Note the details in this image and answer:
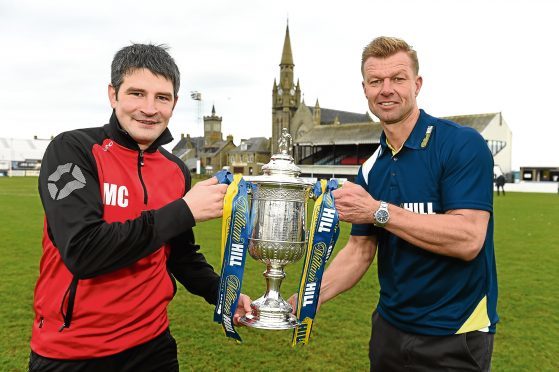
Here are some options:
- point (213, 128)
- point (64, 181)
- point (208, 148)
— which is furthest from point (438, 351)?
point (213, 128)

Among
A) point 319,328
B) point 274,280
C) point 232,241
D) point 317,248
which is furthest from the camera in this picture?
point 319,328

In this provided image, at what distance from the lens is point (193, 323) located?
5.53 m

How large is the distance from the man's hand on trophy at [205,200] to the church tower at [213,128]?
324ft

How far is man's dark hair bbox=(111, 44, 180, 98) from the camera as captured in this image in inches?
83.0

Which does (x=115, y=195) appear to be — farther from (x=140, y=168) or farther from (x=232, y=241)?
(x=232, y=241)

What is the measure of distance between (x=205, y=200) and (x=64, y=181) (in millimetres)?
593

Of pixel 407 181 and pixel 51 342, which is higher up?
pixel 407 181

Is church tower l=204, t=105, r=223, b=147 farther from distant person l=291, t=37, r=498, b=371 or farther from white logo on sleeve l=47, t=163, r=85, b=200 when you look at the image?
white logo on sleeve l=47, t=163, r=85, b=200

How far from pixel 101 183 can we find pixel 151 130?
1.12 ft

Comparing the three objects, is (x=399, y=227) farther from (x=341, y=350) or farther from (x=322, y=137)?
(x=322, y=137)

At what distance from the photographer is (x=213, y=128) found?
337ft

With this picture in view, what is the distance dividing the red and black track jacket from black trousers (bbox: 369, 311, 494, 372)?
127 centimetres

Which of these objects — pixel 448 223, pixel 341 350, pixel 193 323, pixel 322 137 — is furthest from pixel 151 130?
pixel 322 137

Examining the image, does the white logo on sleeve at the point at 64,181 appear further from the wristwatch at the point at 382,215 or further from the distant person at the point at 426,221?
the wristwatch at the point at 382,215
